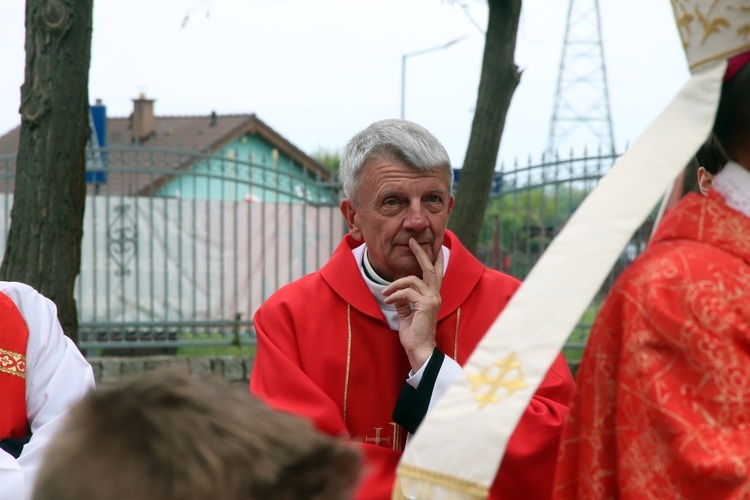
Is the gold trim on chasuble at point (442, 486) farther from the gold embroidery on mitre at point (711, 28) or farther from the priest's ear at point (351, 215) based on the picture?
the priest's ear at point (351, 215)

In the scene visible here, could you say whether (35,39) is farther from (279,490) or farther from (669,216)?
(279,490)

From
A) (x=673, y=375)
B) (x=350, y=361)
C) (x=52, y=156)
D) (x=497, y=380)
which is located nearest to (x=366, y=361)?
(x=350, y=361)

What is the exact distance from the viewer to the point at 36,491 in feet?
3.97

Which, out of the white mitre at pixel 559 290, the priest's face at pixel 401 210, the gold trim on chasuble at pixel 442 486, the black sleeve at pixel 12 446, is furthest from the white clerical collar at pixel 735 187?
the black sleeve at pixel 12 446

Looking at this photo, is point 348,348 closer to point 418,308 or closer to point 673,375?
point 418,308

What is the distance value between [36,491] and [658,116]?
52.7 inches

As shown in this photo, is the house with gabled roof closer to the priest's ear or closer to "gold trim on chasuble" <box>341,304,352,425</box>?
the priest's ear

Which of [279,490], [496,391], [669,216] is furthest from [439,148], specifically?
[279,490]

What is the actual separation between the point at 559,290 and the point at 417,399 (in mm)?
1227

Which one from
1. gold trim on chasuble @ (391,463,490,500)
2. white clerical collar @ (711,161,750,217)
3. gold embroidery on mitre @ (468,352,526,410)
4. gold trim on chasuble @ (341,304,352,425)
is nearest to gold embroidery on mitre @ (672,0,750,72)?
white clerical collar @ (711,161,750,217)

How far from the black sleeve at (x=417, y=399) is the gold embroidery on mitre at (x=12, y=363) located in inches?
43.1

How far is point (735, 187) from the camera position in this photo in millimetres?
2033

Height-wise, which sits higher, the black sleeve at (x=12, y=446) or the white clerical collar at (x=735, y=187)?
the white clerical collar at (x=735, y=187)

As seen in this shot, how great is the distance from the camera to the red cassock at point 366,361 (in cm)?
306
